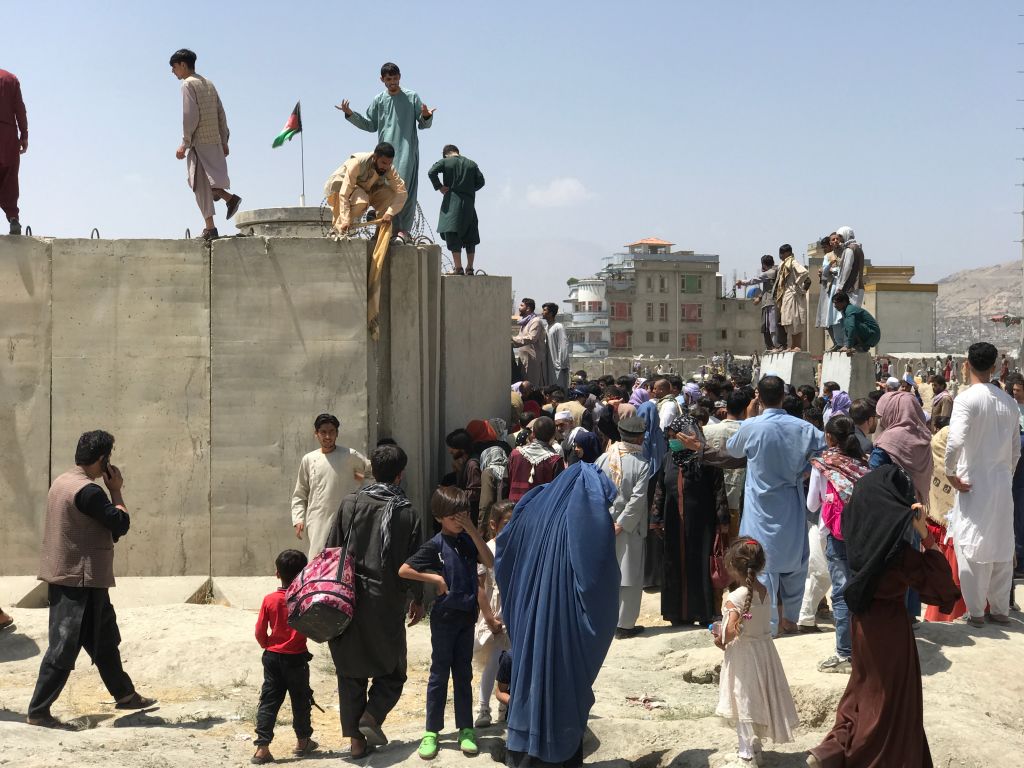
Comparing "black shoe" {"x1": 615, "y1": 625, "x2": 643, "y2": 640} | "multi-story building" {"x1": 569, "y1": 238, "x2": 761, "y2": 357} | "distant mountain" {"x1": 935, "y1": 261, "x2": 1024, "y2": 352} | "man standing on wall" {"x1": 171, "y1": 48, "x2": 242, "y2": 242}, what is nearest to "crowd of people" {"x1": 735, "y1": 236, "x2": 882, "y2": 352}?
"black shoe" {"x1": 615, "y1": 625, "x2": 643, "y2": 640}

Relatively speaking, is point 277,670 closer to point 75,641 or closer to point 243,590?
point 75,641

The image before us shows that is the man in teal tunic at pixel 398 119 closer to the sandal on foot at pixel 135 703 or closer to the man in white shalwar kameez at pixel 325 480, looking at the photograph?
the man in white shalwar kameez at pixel 325 480

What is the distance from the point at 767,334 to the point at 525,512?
10.8 metres

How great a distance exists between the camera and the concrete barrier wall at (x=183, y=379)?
9.02 m

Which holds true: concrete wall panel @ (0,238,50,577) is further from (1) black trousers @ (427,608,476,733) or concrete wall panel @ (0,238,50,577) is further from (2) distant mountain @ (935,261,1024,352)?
(2) distant mountain @ (935,261,1024,352)

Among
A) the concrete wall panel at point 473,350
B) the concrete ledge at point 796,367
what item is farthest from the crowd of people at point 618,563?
the concrete ledge at point 796,367

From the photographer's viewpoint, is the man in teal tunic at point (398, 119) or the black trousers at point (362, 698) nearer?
the black trousers at point (362, 698)

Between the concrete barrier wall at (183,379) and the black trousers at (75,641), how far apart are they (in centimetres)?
255

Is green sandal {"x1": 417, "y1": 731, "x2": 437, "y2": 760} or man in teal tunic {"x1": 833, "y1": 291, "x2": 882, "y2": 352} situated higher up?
man in teal tunic {"x1": 833, "y1": 291, "x2": 882, "y2": 352}

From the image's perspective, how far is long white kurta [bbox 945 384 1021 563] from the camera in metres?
6.89

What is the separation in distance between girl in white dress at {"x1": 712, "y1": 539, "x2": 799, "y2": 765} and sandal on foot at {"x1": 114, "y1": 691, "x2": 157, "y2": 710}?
3463 millimetres

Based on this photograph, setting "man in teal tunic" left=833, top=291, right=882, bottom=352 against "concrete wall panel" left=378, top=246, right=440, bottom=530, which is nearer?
"concrete wall panel" left=378, top=246, right=440, bottom=530

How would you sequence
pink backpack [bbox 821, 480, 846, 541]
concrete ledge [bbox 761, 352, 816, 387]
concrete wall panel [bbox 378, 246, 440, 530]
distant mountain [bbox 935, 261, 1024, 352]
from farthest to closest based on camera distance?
distant mountain [bbox 935, 261, 1024, 352]
concrete ledge [bbox 761, 352, 816, 387]
concrete wall panel [bbox 378, 246, 440, 530]
pink backpack [bbox 821, 480, 846, 541]

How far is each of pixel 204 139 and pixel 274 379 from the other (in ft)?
7.01
